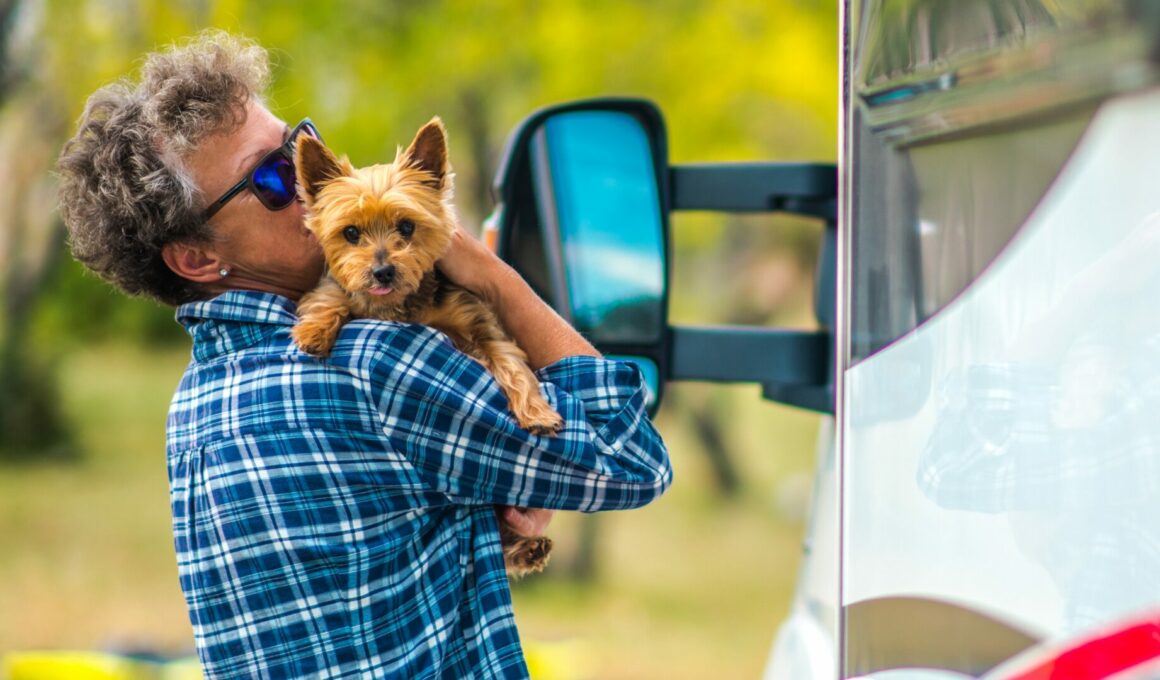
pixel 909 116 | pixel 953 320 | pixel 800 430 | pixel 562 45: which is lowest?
pixel 800 430

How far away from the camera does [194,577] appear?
1592 millimetres

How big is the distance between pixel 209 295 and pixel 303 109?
5127 mm

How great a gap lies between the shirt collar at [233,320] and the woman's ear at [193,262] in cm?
11


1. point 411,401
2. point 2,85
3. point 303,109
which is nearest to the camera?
point 411,401

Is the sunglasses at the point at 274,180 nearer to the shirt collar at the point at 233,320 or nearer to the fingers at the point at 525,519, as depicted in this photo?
the shirt collar at the point at 233,320

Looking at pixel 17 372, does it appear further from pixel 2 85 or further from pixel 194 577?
pixel 194 577

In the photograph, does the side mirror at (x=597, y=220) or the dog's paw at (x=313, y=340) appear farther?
the side mirror at (x=597, y=220)

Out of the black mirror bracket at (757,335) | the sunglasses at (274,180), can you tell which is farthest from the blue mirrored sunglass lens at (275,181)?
the black mirror bracket at (757,335)

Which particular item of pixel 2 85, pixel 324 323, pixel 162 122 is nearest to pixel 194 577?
pixel 324 323

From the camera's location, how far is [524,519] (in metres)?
1.76

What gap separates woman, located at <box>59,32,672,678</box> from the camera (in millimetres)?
1526

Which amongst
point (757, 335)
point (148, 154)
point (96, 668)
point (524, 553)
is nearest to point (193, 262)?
point (148, 154)

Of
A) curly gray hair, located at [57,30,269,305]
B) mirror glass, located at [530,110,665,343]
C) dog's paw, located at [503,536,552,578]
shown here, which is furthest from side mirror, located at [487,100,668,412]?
curly gray hair, located at [57,30,269,305]

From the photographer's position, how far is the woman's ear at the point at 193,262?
1.75 metres
